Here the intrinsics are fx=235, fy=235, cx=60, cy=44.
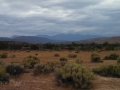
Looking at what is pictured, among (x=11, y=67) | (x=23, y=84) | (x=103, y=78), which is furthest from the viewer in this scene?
(x=11, y=67)

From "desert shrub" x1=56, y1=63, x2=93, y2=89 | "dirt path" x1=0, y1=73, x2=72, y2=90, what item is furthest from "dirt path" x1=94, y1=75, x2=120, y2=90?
"dirt path" x1=0, y1=73, x2=72, y2=90

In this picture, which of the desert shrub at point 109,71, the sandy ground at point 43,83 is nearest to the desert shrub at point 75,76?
the sandy ground at point 43,83

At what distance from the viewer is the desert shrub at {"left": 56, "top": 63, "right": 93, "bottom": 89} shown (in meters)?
13.7

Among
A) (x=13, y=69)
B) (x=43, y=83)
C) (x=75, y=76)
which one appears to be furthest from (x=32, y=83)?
(x=13, y=69)

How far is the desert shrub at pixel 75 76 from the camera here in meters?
13.7

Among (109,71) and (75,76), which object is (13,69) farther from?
(109,71)

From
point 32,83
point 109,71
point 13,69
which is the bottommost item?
point 32,83

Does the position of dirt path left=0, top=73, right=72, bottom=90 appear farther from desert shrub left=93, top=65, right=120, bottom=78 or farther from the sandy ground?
desert shrub left=93, top=65, right=120, bottom=78

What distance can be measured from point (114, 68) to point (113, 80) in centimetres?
160

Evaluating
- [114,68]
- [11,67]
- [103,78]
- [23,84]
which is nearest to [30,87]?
[23,84]

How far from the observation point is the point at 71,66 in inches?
Result: 579

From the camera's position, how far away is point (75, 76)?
13867mm

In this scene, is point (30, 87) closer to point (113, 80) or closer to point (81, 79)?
point (81, 79)

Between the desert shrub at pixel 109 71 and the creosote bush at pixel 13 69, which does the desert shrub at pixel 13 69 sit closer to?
the creosote bush at pixel 13 69
